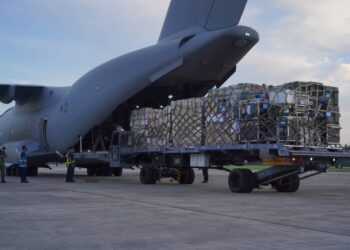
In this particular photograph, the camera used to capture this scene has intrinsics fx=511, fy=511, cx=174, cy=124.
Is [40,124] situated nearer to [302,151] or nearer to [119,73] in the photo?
[119,73]

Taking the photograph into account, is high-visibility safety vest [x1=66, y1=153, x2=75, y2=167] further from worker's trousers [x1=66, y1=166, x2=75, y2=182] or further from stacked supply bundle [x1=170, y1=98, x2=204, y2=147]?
stacked supply bundle [x1=170, y1=98, x2=204, y2=147]

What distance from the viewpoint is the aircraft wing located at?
1025 inches

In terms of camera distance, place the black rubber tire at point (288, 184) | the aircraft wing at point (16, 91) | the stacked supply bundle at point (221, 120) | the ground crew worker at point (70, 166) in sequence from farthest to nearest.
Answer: the aircraft wing at point (16, 91) → the ground crew worker at point (70, 166) → the black rubber tire at point (288, 184) → the stacked supply bundle at point (221, 120)

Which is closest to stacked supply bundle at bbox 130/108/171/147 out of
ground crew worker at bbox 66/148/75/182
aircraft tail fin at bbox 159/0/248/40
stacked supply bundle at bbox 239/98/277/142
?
ground crew worker at bbox 66/148/75/182

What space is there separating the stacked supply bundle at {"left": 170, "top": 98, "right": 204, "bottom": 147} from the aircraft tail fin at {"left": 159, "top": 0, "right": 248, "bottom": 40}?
325 cm

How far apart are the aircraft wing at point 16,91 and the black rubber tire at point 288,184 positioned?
15.1 metres

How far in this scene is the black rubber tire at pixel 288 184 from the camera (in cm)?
1529

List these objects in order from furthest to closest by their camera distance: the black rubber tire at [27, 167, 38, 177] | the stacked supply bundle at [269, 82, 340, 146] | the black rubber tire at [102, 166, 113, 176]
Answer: the black rubber tire at [102, 166, 113, 176], the black rubber tire at [27, 167, 38, 177], the stacked supply bundle at [269, 82, 340, 146]

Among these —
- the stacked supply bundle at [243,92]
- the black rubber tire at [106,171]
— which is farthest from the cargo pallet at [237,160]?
the black rubber tire at [106,171]

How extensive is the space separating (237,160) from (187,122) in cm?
213

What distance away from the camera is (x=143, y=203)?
1103 centimetres

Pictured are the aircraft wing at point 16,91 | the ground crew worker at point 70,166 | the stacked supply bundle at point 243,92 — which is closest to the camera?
the stacked supply bundle at point 243,92

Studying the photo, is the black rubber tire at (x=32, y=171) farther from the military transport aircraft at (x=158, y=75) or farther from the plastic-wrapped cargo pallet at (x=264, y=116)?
the plastic-wrapped cargo pallet at (x=264, y=116)

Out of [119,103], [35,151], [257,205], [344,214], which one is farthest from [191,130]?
[35,151]
